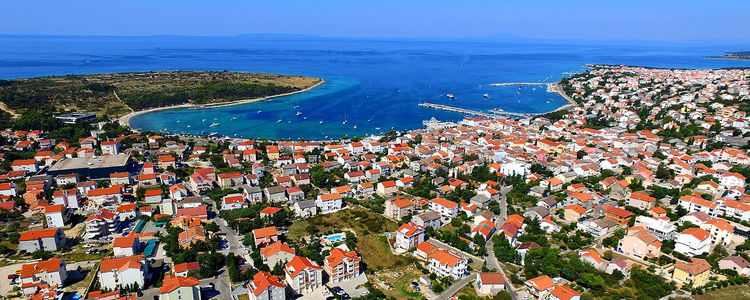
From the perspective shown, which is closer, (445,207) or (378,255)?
(378,255)

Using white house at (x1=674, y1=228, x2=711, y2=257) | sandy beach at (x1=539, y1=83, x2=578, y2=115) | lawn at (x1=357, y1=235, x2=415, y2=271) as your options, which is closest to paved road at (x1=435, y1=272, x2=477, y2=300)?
lawn at (x1=357, y1=235, x2=415, y2=271)

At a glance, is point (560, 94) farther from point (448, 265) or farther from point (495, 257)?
point (448, 265)

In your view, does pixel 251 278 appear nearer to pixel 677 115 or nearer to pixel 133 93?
pixel 677 115

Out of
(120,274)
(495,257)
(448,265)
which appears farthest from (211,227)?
(495,257)

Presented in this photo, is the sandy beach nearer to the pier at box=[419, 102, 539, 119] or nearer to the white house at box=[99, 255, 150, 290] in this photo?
the pier at box=[419, 102, 539, 119]

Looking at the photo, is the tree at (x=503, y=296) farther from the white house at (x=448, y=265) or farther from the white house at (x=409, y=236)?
the white house at (x=409, y=236)

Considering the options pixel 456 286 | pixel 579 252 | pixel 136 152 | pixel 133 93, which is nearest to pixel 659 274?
pixel 579 252

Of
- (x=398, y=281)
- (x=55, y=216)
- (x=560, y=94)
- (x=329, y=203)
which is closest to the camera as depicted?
(x=398, y=281)
